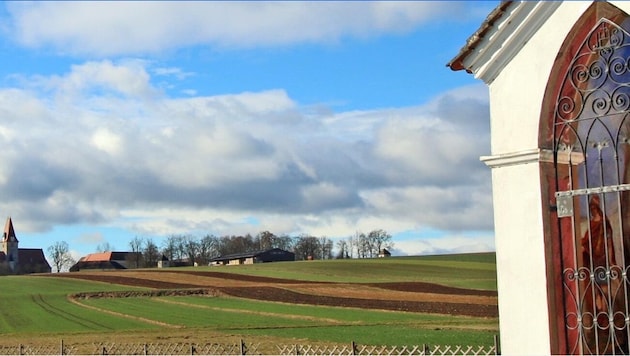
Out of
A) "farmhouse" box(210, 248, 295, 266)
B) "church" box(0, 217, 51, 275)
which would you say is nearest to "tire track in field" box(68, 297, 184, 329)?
"farmhouse" box(210, 248, 295, 266)

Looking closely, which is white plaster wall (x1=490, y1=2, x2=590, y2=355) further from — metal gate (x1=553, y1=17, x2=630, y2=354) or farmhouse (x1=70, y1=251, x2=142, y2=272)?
farmhouse (x1=70, y1=251, x2=142, y2=272)

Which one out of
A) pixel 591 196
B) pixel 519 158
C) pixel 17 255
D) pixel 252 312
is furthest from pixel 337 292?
pixel 17 255

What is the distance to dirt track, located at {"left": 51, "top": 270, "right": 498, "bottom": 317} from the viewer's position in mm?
41225

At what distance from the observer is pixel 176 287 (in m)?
60.2

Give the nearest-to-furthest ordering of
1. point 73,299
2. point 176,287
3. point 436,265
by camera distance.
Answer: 1. point 73,299
2. point 176,287
3. point 436,265

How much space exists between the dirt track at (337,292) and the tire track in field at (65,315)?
8693 millimetres

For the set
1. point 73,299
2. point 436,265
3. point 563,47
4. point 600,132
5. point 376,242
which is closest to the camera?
point 563,47

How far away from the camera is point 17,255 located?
16450 cm

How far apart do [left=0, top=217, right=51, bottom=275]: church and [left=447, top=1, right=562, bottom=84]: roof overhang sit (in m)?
155

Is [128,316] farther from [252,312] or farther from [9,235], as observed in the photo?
[9,235]

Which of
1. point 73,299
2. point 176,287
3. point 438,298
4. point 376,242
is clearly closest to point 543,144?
point 438,298

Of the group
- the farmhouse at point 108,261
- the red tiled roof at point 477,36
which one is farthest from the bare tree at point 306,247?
the red tiled roof at point 477,36

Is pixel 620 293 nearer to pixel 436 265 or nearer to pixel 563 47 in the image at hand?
pixel 563 47

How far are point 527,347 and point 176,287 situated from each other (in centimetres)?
5431
